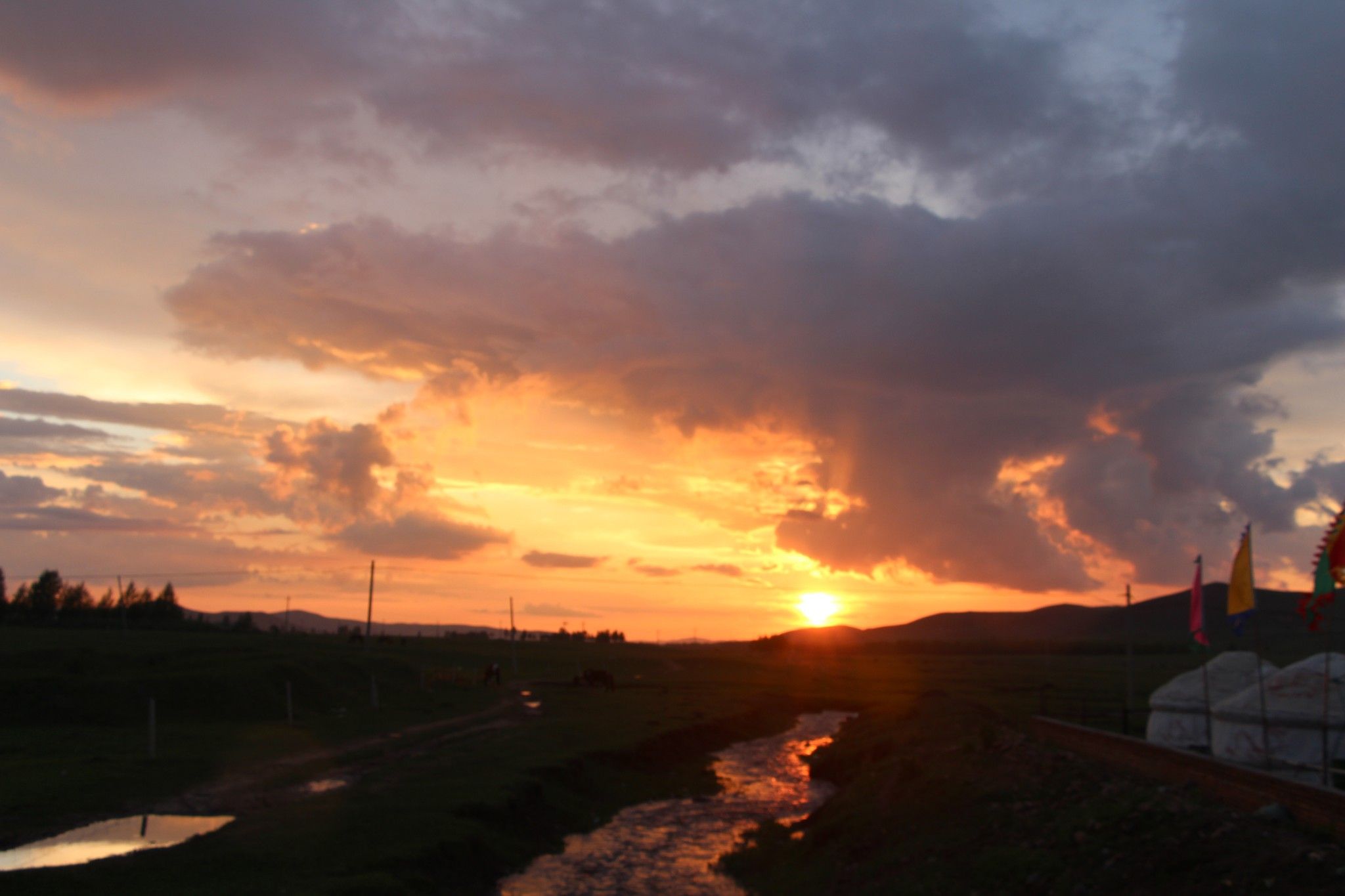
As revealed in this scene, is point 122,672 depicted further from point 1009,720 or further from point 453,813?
point 1009,720

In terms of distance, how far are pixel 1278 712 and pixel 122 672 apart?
5292cm

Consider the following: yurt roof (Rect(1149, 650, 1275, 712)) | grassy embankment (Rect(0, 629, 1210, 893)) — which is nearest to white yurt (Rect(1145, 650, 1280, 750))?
yurt roof (Rect(1149, 650, 1275, 712))

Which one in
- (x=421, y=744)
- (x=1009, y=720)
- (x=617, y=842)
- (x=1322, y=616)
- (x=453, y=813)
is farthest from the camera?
(x=1009, y=720)

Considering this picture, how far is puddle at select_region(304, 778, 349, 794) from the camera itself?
28438 millimetres

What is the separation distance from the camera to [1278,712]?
1023 inches

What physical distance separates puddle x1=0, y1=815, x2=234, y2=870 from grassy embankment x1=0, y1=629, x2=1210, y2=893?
759 millimetres

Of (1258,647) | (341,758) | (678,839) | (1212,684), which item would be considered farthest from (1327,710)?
(341,758)

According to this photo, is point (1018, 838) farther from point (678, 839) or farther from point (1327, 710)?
point (678, 839)

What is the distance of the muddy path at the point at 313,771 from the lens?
1038 inches

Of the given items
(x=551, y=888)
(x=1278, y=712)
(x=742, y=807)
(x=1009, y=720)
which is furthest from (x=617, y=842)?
(x=1009, y=720)

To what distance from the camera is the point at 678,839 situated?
101ft

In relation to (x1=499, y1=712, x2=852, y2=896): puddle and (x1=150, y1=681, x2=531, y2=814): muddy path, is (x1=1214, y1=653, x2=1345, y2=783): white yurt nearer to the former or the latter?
(x1=499, y1=712, x2=852, y2=896): puddle

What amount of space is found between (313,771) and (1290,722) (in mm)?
30210

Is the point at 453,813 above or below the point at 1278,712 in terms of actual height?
below
